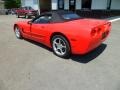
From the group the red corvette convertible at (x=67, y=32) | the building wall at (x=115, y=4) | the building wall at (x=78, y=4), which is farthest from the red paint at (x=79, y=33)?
the building wall at (x=78, y=4)

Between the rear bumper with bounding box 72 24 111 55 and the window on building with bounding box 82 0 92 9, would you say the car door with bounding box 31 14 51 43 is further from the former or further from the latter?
the window on building with bounding box 82 0 92 9

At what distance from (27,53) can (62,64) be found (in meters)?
1.53

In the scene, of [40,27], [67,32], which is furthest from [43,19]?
[67,32]

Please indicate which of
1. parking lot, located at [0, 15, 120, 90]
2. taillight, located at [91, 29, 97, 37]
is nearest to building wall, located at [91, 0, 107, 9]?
parking lot, located at [0, 15, 120, 90]

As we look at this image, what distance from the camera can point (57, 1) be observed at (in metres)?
22.7

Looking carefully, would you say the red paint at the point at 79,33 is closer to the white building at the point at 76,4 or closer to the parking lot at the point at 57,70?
the parking lot at the point at 57,70

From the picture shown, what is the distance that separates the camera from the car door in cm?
521

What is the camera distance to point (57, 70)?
13.4 feet

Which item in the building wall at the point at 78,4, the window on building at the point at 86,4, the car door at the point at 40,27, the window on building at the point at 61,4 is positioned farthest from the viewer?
the window on building at the point at 61,4

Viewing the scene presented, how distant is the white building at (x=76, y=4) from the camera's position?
59.5 ft

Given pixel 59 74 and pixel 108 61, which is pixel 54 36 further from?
pixel 108 61

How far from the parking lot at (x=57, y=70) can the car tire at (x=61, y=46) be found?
0.56ft

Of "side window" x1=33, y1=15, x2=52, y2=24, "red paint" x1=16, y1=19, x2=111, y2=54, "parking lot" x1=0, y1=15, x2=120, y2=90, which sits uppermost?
"side window" x1=33, y1=15, x2=52, y2=24

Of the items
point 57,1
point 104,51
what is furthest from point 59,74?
point 57,1
